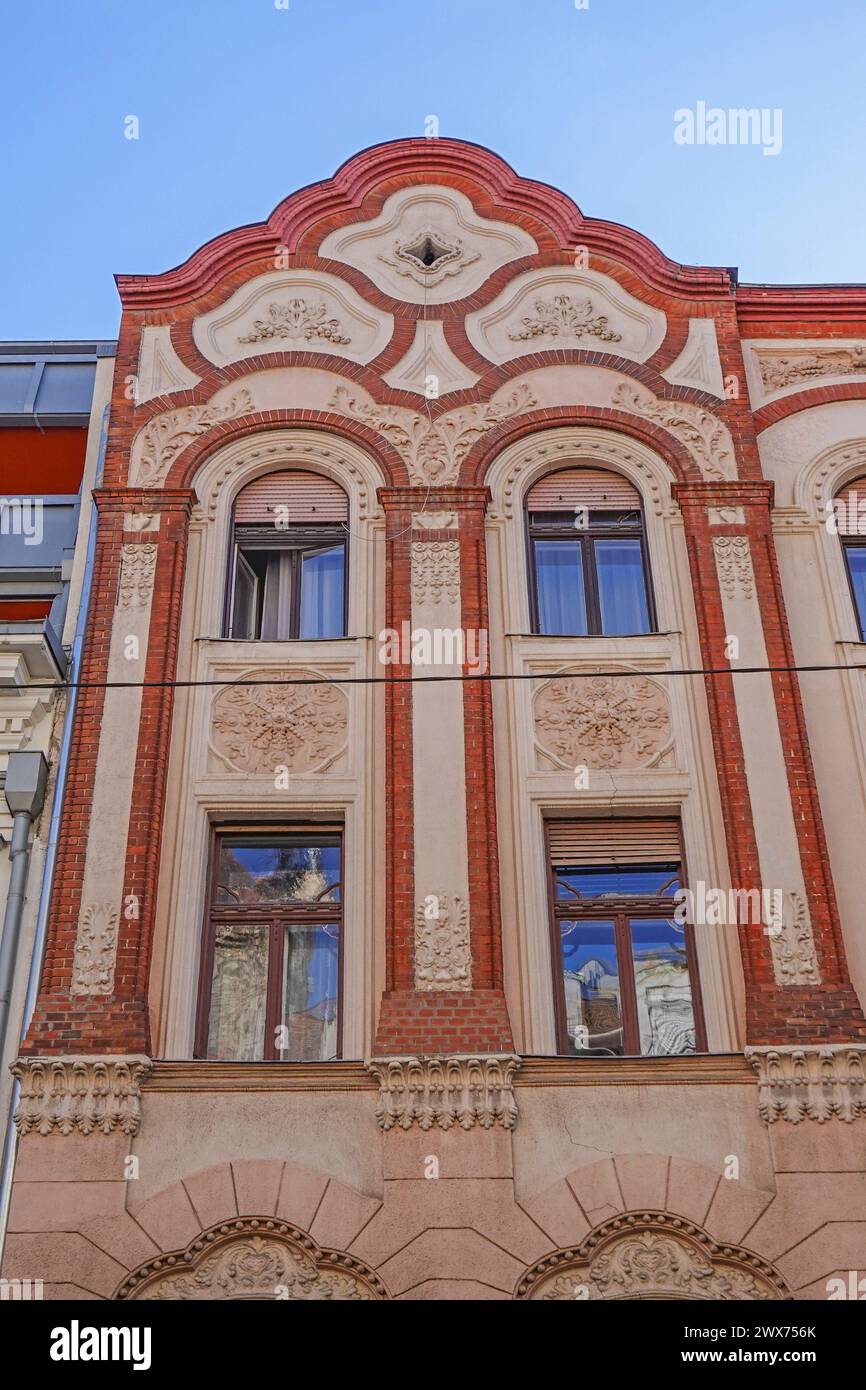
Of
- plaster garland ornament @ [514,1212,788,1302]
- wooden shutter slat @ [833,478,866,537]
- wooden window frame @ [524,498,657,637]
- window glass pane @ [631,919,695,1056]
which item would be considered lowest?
plaster garland ornament @ [514,1212,788,1302]

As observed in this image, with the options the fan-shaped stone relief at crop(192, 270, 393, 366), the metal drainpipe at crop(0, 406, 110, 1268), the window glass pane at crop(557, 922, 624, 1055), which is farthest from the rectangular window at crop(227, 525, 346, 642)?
the window glass pane at crop(557, 922, 624, 1055)

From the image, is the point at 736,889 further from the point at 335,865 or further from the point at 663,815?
the point at 335,865

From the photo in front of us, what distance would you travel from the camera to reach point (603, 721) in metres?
13.6

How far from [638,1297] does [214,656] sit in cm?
690

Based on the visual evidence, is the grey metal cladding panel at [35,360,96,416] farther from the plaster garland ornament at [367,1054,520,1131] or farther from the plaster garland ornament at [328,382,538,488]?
the plaster garland ornament at [367,1054,520,1131]

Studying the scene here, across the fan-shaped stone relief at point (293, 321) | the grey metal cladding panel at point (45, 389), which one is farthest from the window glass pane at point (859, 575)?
the grey metal cladding panel at point (45, 389)

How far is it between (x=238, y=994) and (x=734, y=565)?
6.33 metres

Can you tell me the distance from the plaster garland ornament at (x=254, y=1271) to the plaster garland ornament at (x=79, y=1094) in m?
1.05

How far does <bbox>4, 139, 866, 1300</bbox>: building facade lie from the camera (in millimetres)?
11141

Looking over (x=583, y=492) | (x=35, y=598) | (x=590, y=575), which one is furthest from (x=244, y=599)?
(x=583, y=492)

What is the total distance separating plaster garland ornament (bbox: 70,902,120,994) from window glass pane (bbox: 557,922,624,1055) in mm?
3856

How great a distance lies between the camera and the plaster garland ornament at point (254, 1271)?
10.9 meters
